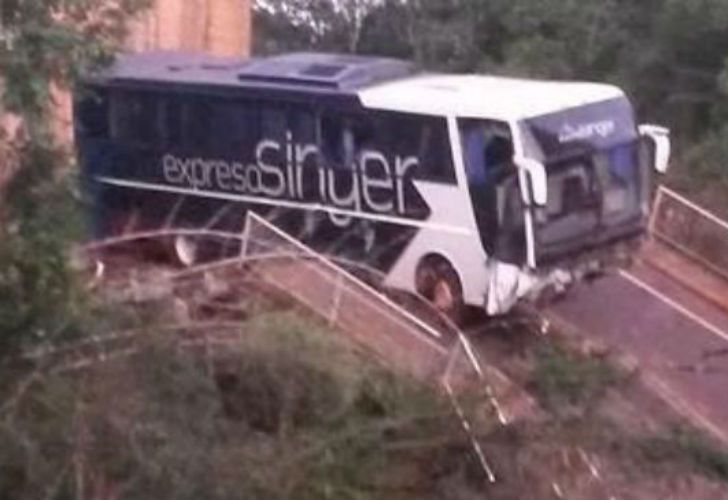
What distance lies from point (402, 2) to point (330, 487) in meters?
21.1

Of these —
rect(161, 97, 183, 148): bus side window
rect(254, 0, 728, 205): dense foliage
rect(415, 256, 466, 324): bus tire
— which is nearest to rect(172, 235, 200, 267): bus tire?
rect(161, 97, 183, 148): bus side window

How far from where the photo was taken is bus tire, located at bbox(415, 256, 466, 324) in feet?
68.4

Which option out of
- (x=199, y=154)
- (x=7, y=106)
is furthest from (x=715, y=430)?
(x=7, y=106)

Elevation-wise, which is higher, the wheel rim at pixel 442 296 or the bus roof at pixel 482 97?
the bus roof at pixel 482 97

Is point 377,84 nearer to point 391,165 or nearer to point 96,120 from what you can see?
point 391,165

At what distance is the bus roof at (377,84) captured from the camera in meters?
20.8

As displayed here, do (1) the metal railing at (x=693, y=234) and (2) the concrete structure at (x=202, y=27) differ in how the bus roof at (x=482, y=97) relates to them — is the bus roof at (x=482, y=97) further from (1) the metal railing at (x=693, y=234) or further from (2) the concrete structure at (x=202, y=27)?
(2) the concrete structure at (x=202, y=27)

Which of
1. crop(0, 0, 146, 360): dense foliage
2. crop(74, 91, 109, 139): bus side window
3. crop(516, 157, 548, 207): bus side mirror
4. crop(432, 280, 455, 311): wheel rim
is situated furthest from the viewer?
crop(74, 91, 109, 139): bus side window

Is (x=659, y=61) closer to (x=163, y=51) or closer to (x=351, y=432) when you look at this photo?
(x=163, y=51)

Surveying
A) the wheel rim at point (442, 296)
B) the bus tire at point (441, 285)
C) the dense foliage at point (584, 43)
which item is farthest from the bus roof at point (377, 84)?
the dense foliage at point (584, 43)

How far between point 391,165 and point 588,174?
1.82 metres

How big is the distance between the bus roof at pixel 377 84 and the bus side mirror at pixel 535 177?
1.28ft

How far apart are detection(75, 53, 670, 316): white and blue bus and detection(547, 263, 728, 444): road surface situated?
30.3 inches

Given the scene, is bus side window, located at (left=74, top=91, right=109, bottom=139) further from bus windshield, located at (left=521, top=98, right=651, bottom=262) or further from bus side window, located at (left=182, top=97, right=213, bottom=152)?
bus windshield, located at (left=521, top=98, right=651, bottom=262)
